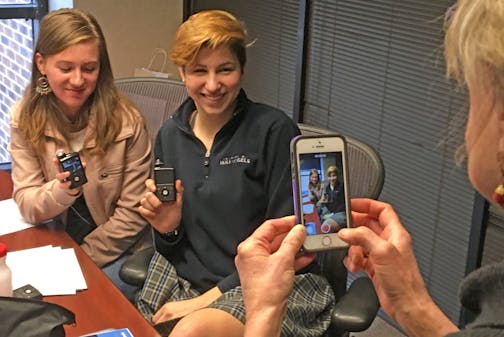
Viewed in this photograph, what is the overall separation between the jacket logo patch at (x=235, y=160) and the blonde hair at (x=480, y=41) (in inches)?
38.8

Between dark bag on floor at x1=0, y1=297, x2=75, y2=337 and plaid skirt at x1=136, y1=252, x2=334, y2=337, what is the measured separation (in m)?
0.45

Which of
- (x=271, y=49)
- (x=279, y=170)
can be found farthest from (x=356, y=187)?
(x=271, y=49)

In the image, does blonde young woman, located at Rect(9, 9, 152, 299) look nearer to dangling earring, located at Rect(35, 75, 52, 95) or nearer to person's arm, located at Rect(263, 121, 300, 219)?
dangling earring, located at Rect(35, 75, 52, 95)

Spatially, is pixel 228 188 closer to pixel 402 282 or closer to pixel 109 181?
pixel 109 181

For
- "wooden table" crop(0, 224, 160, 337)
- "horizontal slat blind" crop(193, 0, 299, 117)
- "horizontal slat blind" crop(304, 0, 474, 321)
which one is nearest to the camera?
"wooden table" crop(0, 224, 160, 337)

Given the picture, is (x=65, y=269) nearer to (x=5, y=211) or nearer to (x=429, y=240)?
(x=5, y=211)

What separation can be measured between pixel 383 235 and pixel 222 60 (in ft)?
2.38

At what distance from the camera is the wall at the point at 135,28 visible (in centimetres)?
349

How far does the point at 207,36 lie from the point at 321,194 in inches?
23.5

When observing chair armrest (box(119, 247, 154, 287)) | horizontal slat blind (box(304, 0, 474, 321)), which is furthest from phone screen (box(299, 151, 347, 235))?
horizontal slat blind (box(304, 0, 474, 321))

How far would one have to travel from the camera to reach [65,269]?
1601mm

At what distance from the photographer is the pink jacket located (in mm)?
2008

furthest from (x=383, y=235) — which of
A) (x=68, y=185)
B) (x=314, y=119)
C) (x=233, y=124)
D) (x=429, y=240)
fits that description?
(x=314, y=119)

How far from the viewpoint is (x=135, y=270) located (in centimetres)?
183
